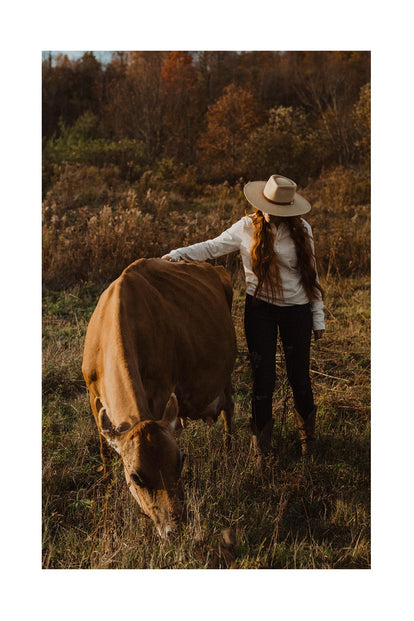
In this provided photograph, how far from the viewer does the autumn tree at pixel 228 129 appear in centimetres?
712

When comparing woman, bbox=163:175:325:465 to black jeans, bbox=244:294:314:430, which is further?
black jeans, bbox=244:294:314:430

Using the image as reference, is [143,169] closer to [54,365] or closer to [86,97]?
[86,97]

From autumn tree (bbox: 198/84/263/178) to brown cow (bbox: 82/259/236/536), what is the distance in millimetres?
3025

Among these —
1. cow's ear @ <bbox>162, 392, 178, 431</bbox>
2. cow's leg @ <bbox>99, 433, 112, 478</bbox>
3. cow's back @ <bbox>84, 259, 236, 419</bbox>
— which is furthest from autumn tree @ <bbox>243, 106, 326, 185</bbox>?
cow's ear @ <bbox>162, 392, 178, 431</bbox>

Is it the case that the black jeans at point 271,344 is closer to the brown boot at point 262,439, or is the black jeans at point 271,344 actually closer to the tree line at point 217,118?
the brown boot at point 262,439

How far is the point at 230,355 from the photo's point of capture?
14.3 feet

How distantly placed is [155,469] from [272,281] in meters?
1.76

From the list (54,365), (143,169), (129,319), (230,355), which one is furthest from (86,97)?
(129,319)

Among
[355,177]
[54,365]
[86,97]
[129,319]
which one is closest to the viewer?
[129,319]

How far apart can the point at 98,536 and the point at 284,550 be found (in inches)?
46.4

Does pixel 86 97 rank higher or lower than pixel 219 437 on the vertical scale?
higher

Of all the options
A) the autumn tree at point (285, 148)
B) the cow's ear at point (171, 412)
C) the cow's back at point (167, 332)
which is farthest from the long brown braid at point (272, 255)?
the autumn tree at point (285, 148)

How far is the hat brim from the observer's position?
374 centimetres

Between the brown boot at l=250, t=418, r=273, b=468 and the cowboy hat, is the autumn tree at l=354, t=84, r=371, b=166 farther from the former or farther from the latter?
the brown boot at l=250, t=418, r=273, b=468
